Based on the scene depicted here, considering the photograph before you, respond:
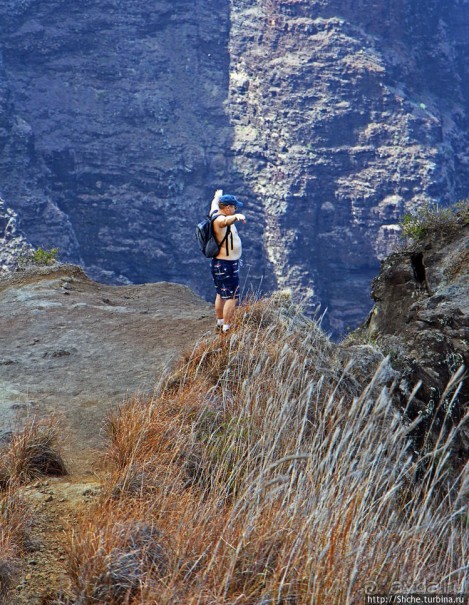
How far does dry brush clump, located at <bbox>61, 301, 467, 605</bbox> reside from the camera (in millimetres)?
3929

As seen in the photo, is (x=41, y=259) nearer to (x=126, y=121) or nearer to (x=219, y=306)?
(x=219, y=306)

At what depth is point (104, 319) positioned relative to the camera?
1144 cm

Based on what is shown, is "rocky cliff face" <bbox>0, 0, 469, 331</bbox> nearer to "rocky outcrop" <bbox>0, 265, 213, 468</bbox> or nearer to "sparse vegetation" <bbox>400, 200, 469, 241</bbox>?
"rocky outcrop" <bbox>0, 265, 213, 468</bbox>

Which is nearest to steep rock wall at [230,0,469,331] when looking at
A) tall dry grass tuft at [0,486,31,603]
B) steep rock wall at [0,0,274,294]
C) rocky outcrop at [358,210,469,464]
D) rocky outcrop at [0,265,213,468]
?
steep rock wall at [0,0,274,294]

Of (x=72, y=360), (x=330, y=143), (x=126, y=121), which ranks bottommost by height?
(x=72, y=360)

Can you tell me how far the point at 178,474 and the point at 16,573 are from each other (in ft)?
3.96

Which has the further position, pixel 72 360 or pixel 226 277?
pixel 72 360

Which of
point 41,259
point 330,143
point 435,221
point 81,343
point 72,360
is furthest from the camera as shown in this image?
point 330,143

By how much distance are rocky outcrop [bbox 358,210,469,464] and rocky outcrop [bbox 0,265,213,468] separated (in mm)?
2509

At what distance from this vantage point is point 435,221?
1103cm

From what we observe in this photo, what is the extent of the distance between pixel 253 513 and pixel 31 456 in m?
2.12

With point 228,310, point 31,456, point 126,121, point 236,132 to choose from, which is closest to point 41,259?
point 228,310

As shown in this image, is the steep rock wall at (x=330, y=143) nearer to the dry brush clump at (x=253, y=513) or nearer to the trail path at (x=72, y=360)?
the trail path at (x=72, y=360)

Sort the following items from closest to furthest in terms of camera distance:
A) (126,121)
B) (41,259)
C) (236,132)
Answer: (41,259)
(126,121)
(236,132)
